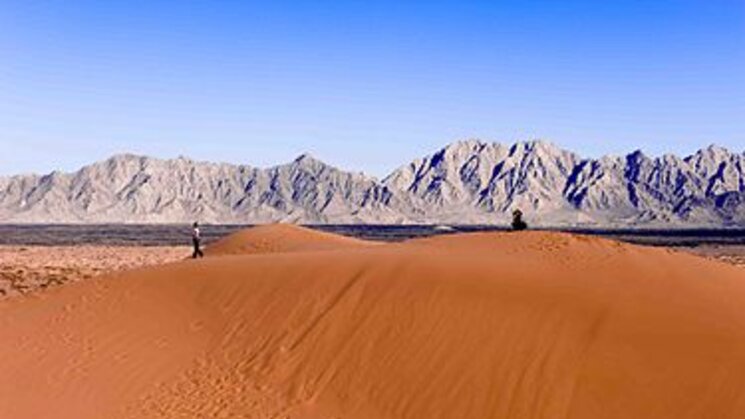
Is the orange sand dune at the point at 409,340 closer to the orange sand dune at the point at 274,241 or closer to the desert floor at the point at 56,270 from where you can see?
the orange sand dune at the point at 274,241

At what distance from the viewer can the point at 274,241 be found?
36.6 meters

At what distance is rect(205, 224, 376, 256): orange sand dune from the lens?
35.2m

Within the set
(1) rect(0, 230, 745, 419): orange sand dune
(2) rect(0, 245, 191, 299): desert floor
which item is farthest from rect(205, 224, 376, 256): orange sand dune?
(1) rect(0, 230, 745, 419): orange sand dune

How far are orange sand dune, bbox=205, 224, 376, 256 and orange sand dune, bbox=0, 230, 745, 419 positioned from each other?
13081 millimetres

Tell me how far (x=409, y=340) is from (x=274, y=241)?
2098cm

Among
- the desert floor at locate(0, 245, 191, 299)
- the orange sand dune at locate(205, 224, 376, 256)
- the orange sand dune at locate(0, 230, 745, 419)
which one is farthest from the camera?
the desert floor at locate(0, 245, 191, 299)

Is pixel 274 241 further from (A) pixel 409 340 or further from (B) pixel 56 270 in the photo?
(A) pixel 409 340

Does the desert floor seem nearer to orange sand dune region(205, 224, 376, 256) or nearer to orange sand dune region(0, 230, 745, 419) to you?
orange sand dune region(205, 224, 376, 256)

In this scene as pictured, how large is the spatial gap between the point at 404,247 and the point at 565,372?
30.3ft

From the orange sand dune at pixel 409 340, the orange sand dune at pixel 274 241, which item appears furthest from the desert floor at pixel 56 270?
the orange sand dune at pixel 409 340

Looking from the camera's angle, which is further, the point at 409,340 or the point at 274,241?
the point at 274,241

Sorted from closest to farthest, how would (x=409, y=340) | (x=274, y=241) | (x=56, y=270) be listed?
1. (x=409, y=340)
2. (x=274, y=241)
3. (x=56, y=270)

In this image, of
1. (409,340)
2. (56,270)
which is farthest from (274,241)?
(409,340)

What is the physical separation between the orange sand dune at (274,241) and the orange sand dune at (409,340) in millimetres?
13081
